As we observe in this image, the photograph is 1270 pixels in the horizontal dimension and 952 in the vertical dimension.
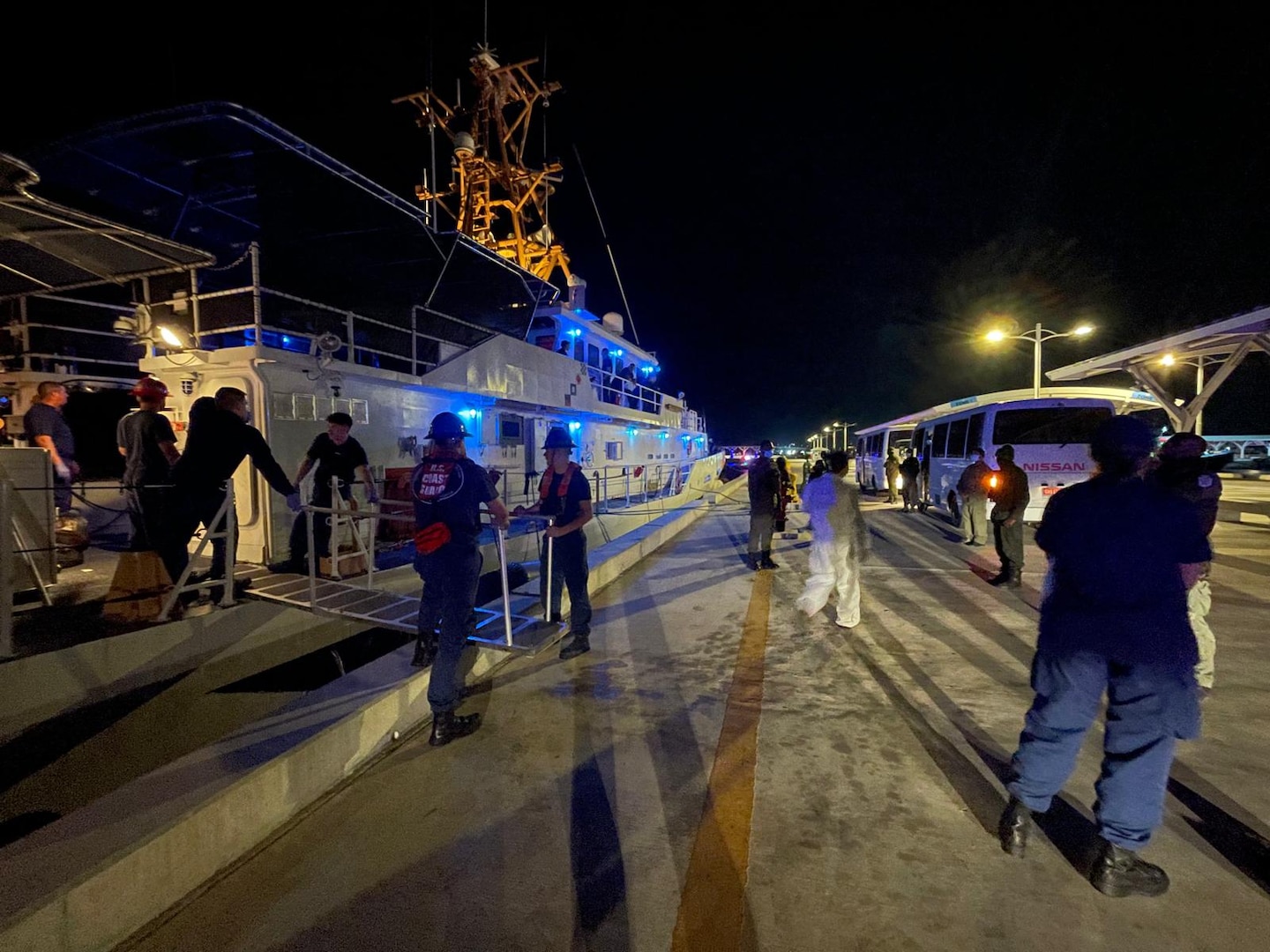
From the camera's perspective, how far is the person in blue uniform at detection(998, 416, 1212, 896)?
7.14 ft

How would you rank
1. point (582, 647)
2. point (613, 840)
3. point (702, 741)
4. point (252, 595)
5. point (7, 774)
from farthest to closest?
point (252, 595) → point (582, 647) → point (7, 774) → point (702, 741) → point (613, 840)

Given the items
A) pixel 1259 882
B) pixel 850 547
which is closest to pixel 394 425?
pixel 850 547

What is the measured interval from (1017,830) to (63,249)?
31.6 ft

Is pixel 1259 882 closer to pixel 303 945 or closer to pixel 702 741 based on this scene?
pixel 702 741

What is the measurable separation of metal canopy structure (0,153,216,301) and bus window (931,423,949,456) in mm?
14054

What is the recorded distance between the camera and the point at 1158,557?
7.25ft

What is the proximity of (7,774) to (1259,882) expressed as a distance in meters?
6.70

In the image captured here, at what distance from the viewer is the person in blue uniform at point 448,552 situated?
346 centimetres

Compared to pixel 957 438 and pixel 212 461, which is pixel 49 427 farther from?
pixel 957 438

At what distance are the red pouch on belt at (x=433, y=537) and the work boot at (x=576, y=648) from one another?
5.84 feet

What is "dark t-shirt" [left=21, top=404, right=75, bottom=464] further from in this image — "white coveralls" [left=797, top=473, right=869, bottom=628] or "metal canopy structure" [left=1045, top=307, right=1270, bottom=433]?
"metal canopy structure" [left=1045, top=307, right=1270, bottom=433]

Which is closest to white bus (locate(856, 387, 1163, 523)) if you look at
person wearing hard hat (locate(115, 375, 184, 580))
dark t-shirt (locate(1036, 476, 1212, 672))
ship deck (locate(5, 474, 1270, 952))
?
ship deck (locate(5, 474, 1270, 952))

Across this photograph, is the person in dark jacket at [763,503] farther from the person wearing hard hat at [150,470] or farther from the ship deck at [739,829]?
the person wearing hard hat at [150,470]

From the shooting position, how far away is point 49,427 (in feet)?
19.6
